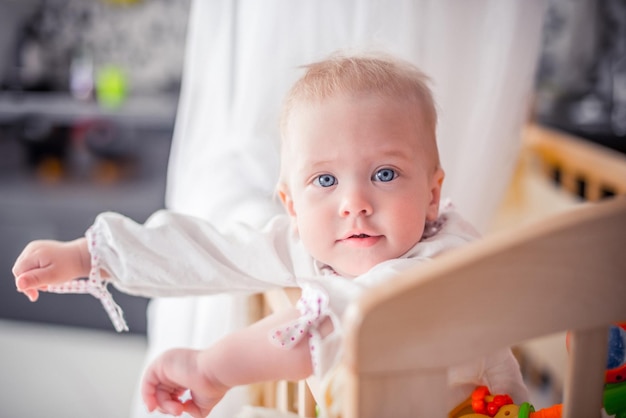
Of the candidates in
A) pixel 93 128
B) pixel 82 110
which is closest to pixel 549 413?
pixel 82 110

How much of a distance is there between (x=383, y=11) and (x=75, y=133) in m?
2.19

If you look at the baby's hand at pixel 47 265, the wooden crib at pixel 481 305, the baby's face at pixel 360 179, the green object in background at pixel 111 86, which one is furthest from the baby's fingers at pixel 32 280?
the green object in background at pixel 111 86

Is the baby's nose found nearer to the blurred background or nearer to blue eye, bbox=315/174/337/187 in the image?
blue eye, bbox=315/174/337/187

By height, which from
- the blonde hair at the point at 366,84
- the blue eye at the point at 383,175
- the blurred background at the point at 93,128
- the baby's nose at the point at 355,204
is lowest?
the blurred background at the point at 93,128

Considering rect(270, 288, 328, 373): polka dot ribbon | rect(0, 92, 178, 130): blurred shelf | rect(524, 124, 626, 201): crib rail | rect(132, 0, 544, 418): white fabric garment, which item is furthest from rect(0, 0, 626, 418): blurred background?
rect(270, 288, 328, 373): polka dot ribbon

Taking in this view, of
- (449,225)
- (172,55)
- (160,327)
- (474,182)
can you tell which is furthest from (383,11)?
(172,55)

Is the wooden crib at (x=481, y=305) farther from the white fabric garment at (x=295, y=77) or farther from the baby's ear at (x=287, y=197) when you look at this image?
the white fabric garment at (x=295, y=77)

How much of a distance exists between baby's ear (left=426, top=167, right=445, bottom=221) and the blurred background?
49.2 inches

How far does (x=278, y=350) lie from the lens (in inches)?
24.7

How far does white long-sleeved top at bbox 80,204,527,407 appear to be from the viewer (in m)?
0.75

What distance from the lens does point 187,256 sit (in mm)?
839

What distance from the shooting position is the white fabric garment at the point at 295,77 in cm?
116

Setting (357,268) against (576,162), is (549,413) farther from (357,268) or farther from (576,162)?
(576,162)

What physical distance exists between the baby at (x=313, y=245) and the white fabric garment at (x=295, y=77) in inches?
10.1
